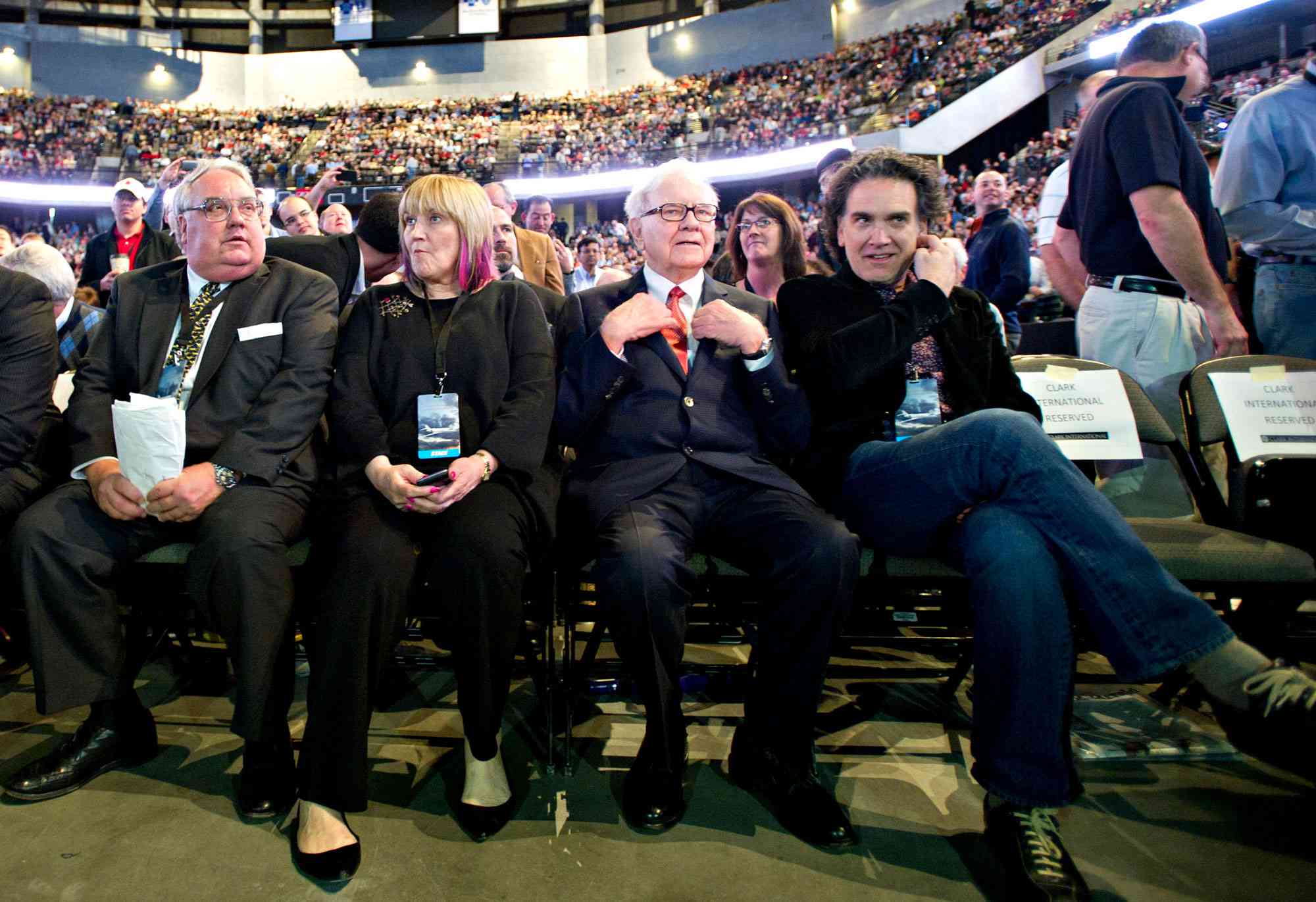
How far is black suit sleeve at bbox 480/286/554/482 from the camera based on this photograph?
1832 millimetres

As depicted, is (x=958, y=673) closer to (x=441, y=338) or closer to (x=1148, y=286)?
(x=1148, y=286)

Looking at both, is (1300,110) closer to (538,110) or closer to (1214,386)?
(1214,386)

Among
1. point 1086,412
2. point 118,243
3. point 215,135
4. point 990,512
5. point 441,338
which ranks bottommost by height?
point 990,512

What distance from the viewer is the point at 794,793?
5.21 feet

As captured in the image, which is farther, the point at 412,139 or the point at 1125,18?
the point at 412,139

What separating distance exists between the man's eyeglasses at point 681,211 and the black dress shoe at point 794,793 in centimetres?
131

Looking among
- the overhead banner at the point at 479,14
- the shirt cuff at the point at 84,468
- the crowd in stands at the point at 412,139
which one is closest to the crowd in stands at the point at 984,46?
the crowd in stands at the point at 412,139

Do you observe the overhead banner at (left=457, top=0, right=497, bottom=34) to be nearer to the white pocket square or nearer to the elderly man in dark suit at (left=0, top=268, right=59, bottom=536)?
the elderly man in dark suit at (left=0, top=268, right=59, bottom=536)

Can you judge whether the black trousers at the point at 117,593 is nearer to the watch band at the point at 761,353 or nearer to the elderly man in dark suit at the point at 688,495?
the elderly man in dark suit at the point at 688,495

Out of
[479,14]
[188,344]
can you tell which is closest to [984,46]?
[479,14]

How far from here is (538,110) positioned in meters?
24.0

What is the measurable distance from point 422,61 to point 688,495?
28.4m

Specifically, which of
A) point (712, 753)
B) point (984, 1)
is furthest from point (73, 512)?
point (984, 1)

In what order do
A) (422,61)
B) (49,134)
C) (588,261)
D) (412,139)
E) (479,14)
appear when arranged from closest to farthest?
1. (588,261)
2. (49,134)
3. (412,139)
4. (479,14)
5. (422,61)
